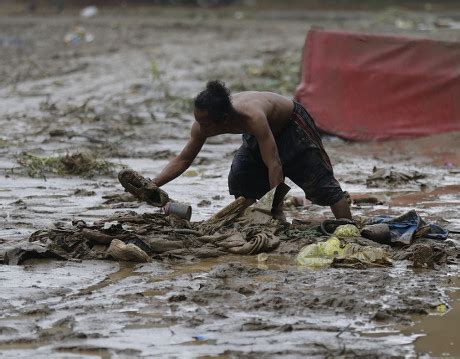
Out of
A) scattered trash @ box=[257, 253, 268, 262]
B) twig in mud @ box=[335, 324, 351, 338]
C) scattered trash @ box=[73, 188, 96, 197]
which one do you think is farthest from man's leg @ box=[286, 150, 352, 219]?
twig in mud @ box=[335, 324, 351, 338]

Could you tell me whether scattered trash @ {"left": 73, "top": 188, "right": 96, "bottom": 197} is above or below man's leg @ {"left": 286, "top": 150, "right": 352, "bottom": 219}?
below

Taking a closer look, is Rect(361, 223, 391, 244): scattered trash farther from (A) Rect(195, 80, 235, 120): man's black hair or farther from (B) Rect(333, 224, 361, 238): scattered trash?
(A) Rect(195, 80, 235, 120): man's black hair

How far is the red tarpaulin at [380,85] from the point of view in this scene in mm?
12781

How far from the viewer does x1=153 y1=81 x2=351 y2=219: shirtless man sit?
24.5 ft

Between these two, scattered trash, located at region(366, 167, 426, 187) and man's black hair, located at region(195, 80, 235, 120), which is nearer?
man's black hair, located at region(195, 80, 235, 120)

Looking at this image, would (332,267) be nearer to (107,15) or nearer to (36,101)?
(36,101)

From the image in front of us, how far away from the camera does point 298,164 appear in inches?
315

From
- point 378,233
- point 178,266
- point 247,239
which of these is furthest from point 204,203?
point 178,266

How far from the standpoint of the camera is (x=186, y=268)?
688 centimetres

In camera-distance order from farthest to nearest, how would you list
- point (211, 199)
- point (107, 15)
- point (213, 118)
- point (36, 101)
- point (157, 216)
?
point (107, 15), point (36, 101), point (211, 199), point (157, 216), point (213, 118)

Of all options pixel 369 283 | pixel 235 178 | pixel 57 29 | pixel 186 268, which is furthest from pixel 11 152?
pixel 57 29

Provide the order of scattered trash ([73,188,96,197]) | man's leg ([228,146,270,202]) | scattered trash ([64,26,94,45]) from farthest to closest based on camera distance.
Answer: scattered trash ([64,26,94,45]) < scattered trash ([73,188,96,197]) < man's leg ([228,146,270,202])

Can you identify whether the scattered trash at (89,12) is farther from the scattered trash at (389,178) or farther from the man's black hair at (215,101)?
the man's black hair at (215,101)

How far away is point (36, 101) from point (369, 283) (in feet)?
35.0
